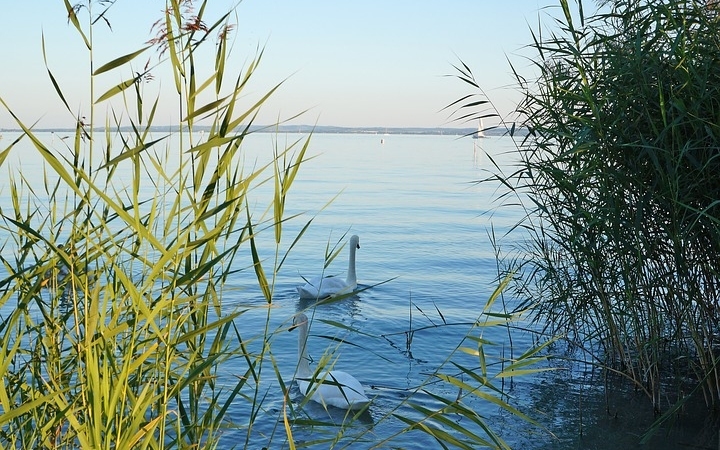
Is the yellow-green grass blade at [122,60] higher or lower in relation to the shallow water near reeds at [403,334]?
higher

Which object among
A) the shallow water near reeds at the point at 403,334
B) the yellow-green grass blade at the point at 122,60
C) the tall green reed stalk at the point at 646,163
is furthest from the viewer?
the shallow water near reeds at the point at 403,334

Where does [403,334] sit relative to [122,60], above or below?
below

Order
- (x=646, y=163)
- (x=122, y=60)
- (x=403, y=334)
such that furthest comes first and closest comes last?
(x=403, y=334)
(x=646, y=163)
(x=122, y=60)

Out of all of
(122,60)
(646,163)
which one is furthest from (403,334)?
(122,60)

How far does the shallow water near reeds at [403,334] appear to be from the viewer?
6070 millimetres

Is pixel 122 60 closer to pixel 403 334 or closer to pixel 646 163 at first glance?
pixel 646 163

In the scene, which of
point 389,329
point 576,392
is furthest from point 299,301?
point 576,392

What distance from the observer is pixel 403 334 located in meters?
9.62

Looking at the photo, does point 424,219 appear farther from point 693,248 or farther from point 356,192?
point 693,248

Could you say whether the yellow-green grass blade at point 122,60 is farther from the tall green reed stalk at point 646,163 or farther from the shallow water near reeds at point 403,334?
the tall green reed stalk at point 646,163

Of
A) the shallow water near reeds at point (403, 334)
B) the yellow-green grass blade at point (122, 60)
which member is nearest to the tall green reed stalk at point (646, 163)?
the shallow water near reeds at point (403, 334)

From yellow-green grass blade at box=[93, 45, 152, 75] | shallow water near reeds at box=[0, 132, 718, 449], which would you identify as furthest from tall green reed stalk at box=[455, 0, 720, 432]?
yellow-green grass blade at box=[93, 45, 152, 75]

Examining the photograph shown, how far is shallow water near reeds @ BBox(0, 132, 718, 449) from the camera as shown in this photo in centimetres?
607

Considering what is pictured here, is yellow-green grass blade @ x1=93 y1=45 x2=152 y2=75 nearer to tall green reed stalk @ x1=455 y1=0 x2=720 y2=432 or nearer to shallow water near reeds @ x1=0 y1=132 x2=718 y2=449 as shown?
shallow water near reeds @ x1=0 y1=132 x2=718 y2=449
